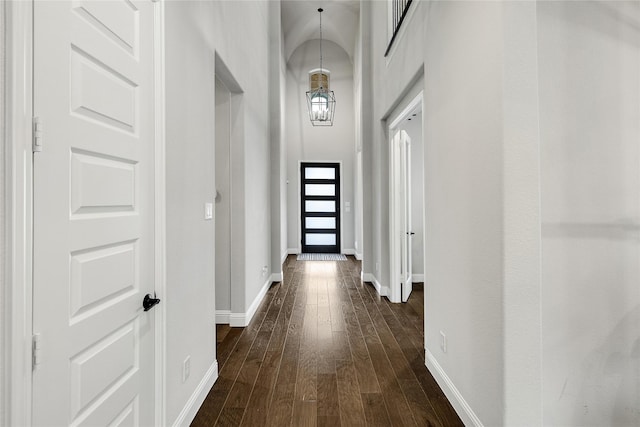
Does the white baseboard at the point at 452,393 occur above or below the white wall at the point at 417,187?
below

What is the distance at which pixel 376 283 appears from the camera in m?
4.78

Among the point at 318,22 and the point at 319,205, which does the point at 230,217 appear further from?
the point at 318,22

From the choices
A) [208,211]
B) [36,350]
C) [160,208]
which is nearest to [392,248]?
[208,211]

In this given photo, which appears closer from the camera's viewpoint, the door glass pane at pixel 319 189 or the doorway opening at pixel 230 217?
the doorway opening at pixel 230 217

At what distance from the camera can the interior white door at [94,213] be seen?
2.94ft

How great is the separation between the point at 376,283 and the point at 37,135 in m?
4.37

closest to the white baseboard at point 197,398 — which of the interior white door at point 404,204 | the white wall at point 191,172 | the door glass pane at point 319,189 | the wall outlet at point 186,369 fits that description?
the white wall at point 191,172

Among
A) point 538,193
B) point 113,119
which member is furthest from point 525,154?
point 113,119

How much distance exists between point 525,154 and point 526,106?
211mm

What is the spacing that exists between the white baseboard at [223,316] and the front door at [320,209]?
497cm

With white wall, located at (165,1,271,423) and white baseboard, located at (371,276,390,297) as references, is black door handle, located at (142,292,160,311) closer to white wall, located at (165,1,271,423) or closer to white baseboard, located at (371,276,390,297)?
white wall, located at (165,1,271,423)

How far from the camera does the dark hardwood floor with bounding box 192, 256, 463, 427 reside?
1.92 m

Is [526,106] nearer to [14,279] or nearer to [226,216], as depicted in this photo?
[14,279]

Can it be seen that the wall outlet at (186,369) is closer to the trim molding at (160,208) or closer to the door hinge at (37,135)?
the trim molding at (160,208)
